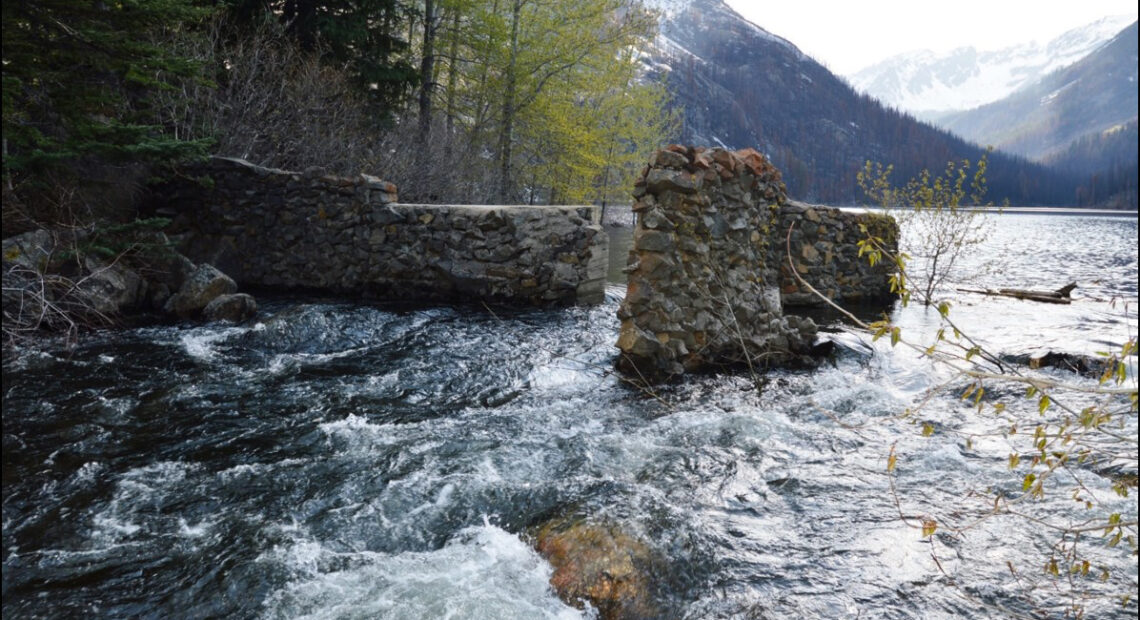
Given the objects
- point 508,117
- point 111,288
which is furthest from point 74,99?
point 508,117

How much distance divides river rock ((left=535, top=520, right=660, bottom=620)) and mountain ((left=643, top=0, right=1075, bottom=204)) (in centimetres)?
8911

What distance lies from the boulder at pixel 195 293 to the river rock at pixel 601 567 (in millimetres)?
7056

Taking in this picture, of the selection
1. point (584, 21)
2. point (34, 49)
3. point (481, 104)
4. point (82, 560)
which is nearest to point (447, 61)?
point (481, 104)

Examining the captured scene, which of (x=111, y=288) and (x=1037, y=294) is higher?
(x=1037, y=294)

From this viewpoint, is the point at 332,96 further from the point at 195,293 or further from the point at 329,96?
the point at 195,293

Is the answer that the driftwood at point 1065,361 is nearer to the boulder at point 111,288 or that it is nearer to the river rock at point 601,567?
the river rock at point 601,567

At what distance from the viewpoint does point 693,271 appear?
261 inches

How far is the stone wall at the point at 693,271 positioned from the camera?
654cm

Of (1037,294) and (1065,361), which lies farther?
(1037,294)

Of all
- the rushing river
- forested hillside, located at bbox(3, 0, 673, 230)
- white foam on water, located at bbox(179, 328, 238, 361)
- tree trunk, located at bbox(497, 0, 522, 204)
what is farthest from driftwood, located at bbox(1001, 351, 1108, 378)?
tree trunk, located at bbox(497, 0, 522, 204)

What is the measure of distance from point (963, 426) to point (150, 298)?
9.97 meters

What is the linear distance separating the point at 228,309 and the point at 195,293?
648 mm

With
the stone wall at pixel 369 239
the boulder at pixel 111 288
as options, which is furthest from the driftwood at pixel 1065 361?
the boulder at pixel 111 288

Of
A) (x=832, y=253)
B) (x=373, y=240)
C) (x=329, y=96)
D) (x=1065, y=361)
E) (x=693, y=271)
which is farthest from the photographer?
(x=329, y=96)
